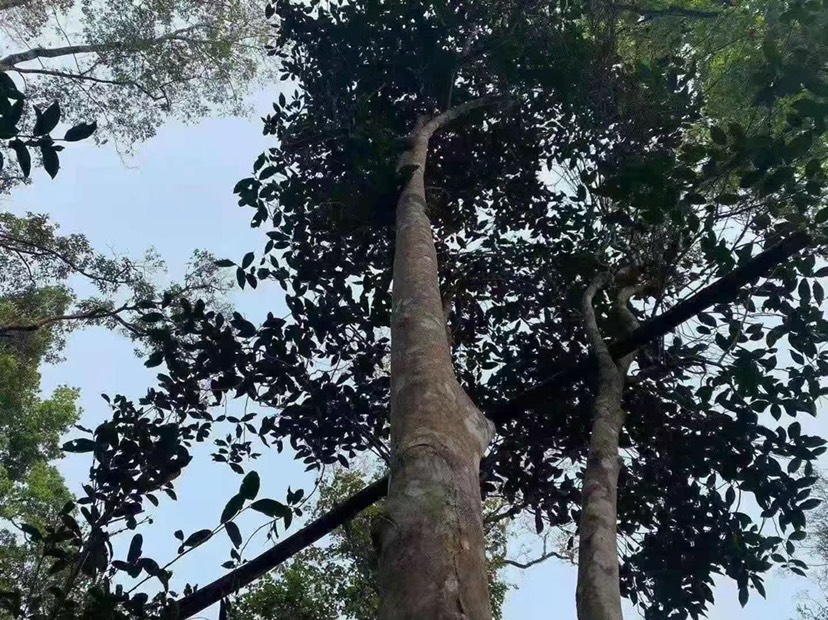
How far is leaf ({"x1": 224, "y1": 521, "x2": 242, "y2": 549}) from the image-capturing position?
2645mm

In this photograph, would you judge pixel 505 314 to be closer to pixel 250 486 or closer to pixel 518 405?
pixel 518 405

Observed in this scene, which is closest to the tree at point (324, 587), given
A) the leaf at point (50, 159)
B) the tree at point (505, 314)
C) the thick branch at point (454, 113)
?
the tree at point (505, 314)

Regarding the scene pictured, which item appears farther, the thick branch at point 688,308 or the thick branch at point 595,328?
the thick branch at point 595,328

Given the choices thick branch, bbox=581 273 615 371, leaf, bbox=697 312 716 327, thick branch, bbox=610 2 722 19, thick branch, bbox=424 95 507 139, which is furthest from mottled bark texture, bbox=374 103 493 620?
thick branch, bbox=610 2 722 19

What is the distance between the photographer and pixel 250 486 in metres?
2.53

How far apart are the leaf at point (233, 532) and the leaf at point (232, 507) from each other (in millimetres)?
40

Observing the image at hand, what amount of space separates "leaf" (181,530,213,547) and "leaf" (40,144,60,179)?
1.45m

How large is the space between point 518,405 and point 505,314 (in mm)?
1942

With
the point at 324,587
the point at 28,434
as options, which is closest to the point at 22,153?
the point at 324,587

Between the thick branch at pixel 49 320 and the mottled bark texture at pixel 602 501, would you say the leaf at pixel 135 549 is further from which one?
the thick branch at pixel 49 320

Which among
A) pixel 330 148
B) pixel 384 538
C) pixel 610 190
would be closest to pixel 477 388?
pixel 610 190

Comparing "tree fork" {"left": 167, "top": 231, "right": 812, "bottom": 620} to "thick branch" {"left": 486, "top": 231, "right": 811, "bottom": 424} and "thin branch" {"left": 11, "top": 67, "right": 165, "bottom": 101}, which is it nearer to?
"thick branch" {"left": 486, "top": 231, "right": 811, "bottom": 424}

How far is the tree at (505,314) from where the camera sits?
2703 mm

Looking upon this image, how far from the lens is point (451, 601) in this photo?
1.45m
